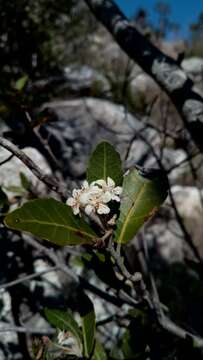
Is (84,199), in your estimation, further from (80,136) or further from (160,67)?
(80,136)

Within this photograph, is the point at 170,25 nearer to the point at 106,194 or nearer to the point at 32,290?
the point at 32,290

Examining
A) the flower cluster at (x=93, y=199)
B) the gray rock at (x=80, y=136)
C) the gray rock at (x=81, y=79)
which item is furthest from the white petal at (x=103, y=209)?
the gray rock at (x=81, y=79)

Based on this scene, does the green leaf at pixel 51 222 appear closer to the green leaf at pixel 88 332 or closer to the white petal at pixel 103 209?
the white petal at pixel 103 209

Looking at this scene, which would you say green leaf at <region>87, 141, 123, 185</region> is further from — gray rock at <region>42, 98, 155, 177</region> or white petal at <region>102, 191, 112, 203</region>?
gray rock at <region>42, 98, 155, 177</region>

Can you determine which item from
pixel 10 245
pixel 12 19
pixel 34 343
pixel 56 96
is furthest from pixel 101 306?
pixel 56 96

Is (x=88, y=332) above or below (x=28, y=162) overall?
below

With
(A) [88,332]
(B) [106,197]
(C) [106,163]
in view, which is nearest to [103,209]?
(B) [106,197]
